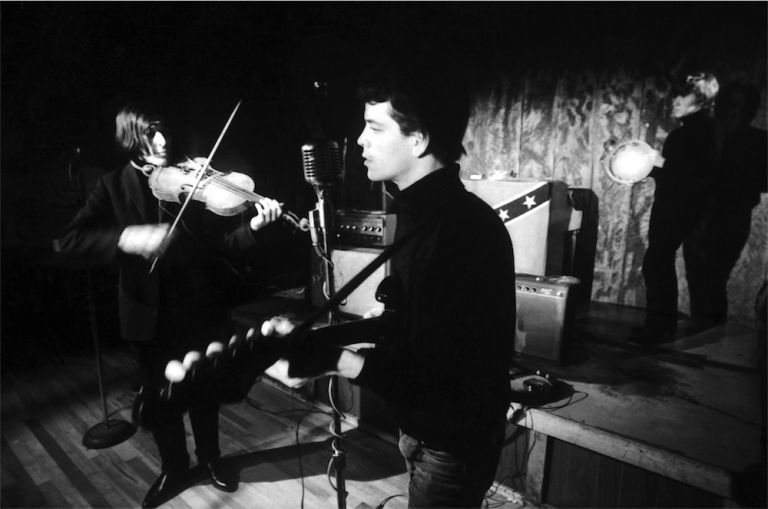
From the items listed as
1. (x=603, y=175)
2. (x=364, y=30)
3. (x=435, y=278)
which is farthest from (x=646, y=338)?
(x=364, y=30)

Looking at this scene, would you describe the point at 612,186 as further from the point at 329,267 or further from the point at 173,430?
the point at 173,430

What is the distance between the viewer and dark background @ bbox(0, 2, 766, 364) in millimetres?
4230

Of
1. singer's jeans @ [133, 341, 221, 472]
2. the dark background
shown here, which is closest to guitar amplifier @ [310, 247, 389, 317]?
singer's jeans @ [133, 341, 221, 472]

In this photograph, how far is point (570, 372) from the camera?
2854 millimetres

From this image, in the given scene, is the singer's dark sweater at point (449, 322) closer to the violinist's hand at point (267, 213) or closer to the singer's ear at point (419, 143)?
the singer's ear at point (419, 143)

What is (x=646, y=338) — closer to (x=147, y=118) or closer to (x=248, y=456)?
(x=248, y=456)

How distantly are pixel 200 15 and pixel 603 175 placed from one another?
4.35 meters

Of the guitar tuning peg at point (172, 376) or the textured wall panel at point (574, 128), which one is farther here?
the textured wall panel at point (574, 128)

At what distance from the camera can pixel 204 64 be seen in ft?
14.4

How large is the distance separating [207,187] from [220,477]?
5.64 ft

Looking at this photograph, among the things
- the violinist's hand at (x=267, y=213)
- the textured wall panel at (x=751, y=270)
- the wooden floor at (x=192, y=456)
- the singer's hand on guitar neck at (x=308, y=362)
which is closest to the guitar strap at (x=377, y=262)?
the singer's hand on guitar neck at (x=308, y=362)

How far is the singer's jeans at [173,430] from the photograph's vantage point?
2270mm

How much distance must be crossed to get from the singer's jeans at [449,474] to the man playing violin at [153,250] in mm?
1203

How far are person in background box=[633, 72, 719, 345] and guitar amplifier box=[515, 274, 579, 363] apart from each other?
116 centimetres
